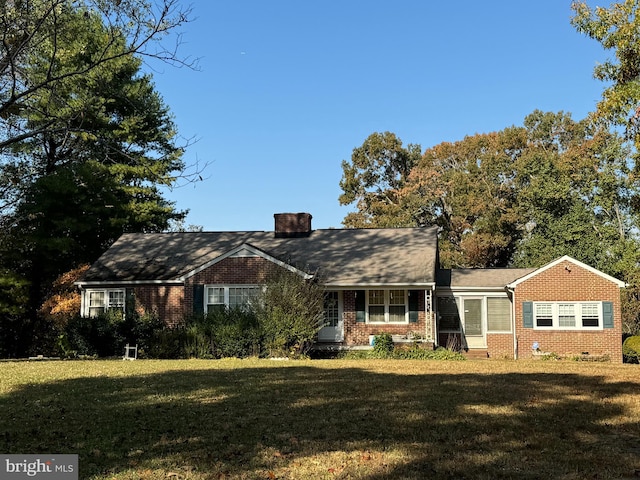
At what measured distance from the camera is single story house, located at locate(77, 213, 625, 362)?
76.4 feet

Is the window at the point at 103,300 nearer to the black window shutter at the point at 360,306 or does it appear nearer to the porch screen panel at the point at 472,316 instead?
the black window shutter at the point at 360,306

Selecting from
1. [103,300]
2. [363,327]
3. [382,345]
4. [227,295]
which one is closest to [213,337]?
[227,295]

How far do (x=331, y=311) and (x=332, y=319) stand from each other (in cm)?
31

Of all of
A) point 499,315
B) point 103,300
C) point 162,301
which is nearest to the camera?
point 162,301

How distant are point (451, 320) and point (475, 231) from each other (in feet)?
52.8

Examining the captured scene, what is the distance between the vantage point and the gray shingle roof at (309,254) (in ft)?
79.2

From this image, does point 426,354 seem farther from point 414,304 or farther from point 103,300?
point 103,300

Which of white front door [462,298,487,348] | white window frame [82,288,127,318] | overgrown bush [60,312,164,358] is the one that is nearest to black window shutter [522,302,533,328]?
white front door [462,298,487,348]

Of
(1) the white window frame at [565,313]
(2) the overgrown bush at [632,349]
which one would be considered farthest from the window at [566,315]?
(2) the overgrown bush at [632,349]

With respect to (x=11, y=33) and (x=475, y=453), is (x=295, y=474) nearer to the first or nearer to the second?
(x=475, y=453)

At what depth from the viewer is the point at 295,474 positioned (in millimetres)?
5969

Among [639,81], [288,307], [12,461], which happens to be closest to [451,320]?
[288,307]

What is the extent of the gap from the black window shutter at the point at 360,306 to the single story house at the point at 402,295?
0.04 metres

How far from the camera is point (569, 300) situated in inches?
931
